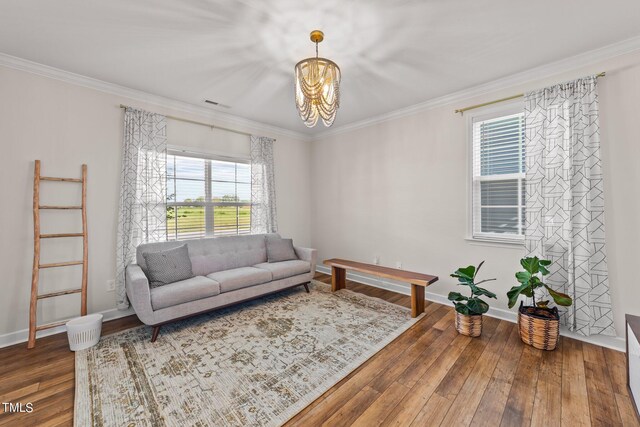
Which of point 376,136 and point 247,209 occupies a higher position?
point 376,136

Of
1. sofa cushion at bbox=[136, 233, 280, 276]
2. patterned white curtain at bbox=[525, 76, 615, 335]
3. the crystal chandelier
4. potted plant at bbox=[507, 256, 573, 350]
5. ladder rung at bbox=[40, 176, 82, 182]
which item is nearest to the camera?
the crystal chandelier

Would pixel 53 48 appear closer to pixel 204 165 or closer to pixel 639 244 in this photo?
pixel 204 165

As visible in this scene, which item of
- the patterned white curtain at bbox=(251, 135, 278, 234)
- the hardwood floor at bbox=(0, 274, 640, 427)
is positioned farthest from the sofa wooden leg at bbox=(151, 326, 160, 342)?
the patterned white curtain at bbox=(251, 135, 278, 234)

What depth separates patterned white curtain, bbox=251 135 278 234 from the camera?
4410mm

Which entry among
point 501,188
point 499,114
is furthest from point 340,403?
point 499,114

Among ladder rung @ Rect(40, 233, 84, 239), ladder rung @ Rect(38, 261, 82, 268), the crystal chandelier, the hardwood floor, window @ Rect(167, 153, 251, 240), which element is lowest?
the hardwood floor

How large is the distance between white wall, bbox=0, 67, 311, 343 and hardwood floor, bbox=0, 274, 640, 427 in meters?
0.52

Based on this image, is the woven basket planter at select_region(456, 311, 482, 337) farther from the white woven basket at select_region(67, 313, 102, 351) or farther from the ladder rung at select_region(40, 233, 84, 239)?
the ladder rung at select_region(40, 233, 84, 239)

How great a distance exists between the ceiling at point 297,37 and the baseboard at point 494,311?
8.72ft

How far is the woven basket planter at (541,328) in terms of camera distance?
2.33 metres

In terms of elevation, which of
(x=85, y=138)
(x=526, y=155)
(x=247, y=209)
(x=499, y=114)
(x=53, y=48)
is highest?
(x=53, y=48)

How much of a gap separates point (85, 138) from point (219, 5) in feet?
7.48

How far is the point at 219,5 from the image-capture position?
1.89 metres

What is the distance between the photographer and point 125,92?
3176 millimetres
